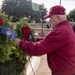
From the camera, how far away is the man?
3941 mm

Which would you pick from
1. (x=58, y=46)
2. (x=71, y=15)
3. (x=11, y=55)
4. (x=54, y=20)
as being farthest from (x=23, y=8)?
(x=58, y=46)

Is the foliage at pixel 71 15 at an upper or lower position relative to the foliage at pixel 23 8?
lower

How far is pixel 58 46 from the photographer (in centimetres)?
396

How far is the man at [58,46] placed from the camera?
3.94m

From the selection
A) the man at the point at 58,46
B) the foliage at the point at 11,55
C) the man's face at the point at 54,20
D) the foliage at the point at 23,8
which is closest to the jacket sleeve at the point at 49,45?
the man at the point at 58,46

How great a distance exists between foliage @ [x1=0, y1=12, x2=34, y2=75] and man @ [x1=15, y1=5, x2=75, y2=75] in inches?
15.5

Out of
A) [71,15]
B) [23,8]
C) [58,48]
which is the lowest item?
[71,15]

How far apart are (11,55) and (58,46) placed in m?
1.80

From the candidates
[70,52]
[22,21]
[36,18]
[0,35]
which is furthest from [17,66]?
[36,18]

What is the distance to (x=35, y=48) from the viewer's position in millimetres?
3959

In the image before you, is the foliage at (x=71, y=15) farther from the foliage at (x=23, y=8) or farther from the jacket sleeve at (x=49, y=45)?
the jacket sleeve at (x=49, y=45)

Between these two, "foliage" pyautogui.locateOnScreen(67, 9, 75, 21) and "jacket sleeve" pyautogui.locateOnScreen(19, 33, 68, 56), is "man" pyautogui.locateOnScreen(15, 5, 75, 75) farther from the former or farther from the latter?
"foliage" pyautogui.locateOnScreen(67, 9, 75, 21)

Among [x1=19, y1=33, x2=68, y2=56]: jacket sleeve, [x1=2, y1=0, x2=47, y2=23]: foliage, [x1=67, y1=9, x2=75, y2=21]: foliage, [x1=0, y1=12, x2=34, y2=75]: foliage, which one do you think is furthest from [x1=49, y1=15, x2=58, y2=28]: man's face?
[x1=67, y1=9, x2=75, y2=21]: foliage

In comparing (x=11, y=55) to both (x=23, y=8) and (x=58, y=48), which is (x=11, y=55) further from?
(x=23, y=8)
